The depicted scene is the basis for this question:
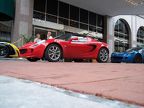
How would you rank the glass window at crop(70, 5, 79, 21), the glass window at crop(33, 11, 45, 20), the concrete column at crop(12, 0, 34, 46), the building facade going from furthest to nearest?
the glass window at crop(70, 5, 79, 21) → the glass window at crop(33, 11, 45, 20) → the building facade → the concrete column at crop(12, 0, 34, 46)

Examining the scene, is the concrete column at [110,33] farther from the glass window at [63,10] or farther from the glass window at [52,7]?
the glass window at [52,7]

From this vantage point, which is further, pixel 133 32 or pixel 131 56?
pixel 133 32

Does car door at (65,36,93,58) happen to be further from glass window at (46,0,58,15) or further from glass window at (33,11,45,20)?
glass window at (46,0,58,15)

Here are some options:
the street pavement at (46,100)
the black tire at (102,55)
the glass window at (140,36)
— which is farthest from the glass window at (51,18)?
the street pavement at (46,100)

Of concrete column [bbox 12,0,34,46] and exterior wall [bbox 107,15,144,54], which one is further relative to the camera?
exterior wall [bbox 107,15,144,54]

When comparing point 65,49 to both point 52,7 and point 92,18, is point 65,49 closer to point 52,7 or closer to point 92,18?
point 52,7

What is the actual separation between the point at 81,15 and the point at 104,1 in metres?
3.44

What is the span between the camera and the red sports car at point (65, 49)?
29.2 feet

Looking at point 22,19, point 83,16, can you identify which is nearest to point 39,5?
point 22,19

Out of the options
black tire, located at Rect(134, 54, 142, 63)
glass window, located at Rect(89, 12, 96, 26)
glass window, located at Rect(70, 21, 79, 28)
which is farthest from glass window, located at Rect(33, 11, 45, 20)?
black tire, located at Rect(134, 54, 142, 63)

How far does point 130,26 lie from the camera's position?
109 ft

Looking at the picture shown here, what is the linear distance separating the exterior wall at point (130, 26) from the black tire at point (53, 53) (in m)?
19.6

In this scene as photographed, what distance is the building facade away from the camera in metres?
18.6

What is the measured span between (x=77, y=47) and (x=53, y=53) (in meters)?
1.24
